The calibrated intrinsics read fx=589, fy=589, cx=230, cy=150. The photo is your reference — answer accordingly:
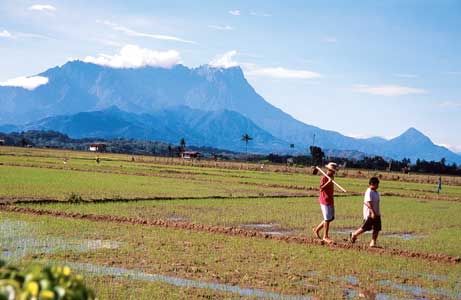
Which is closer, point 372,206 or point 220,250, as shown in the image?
point 220,250

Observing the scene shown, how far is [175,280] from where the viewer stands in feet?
33.1

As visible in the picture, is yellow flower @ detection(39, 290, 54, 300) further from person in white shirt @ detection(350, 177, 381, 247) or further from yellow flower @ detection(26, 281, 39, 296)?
person in white shirt @ detection(350, 177, 381, 247)

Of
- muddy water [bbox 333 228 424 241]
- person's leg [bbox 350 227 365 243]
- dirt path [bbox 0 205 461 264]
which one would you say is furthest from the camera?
muddy water [bbox 333 228 424 241]

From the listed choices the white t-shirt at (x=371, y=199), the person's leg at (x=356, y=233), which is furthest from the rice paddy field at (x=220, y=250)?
the white t-shirt at (x=371, y=199)

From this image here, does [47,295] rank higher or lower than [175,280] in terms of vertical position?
higher

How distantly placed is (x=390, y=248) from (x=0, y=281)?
44.1ft

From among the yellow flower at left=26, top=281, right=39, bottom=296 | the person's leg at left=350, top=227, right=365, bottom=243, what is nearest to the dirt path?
the person's leg at left=350, top=227, right=365, bottom=243

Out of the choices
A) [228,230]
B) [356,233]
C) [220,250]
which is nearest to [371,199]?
[356,233]

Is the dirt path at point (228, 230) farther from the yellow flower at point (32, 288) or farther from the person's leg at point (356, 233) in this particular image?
the yellow flower at point (32, 288)

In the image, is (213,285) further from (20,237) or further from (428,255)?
(428,255)

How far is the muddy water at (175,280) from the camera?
30.7 ft

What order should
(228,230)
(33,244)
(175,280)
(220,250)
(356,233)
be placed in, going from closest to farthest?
(175,280)
(33,244)
(220,250)
(356,233)
(228,230)

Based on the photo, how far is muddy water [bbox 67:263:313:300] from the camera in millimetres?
9352

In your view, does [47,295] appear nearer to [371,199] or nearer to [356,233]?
[371,199]
